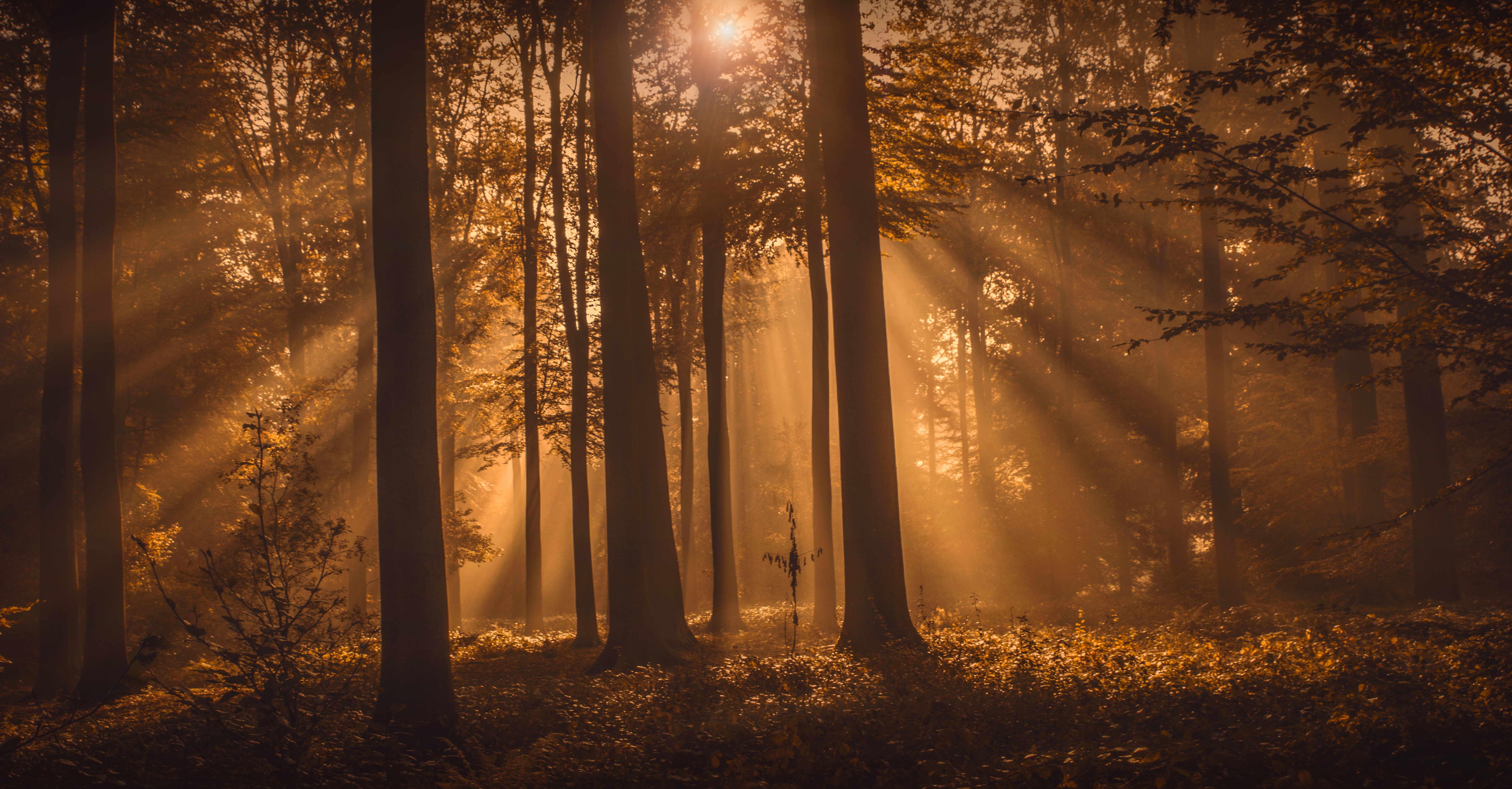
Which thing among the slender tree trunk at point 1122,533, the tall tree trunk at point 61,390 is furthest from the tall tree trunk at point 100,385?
the slender tree trunk at point 1122,533

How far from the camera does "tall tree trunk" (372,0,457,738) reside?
21.9 ft

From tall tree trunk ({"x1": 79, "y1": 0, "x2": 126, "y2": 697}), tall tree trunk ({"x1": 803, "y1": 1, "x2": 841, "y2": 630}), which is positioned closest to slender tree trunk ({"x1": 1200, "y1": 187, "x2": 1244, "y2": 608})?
tall tree trunk ({"x1": 803, "y1": 1, "x2": 841, "y2": 630})

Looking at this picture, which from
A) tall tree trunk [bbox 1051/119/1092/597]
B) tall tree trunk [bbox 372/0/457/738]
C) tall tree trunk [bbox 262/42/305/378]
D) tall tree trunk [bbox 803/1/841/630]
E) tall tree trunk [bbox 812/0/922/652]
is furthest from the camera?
tall tree trunk [bbox 1051/119/1092/597]

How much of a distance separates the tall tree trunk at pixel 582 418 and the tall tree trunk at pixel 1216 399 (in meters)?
12.7

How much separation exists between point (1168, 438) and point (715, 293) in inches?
480

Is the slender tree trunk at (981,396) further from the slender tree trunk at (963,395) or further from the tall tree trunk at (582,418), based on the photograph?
the tall tree trunk at (582,418)

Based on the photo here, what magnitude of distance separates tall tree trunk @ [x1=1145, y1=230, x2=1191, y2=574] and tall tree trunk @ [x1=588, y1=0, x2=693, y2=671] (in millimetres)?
13841

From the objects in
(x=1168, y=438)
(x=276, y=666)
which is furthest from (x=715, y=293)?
(x=276, y=666)

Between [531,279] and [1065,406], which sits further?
[1065,406]

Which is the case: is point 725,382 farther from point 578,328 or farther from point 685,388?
point 578,328

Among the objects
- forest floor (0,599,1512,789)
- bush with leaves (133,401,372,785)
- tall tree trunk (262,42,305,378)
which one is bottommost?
forest floor (0,599,1512,789)

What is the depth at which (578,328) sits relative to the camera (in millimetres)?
15500

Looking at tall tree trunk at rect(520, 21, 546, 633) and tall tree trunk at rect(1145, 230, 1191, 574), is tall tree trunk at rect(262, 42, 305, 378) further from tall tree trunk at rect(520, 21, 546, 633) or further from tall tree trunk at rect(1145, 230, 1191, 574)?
tall tree trunk at rect(1145, 230, 1191, 574)

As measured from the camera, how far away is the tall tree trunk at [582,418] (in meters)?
14.8
